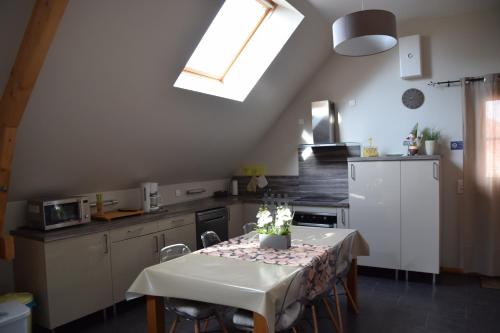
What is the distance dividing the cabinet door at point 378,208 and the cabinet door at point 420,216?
0.07 metres

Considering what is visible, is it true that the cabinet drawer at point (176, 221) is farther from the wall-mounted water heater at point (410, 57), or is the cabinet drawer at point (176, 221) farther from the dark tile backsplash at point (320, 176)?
the wall-mounted water heater at point (410, 57)

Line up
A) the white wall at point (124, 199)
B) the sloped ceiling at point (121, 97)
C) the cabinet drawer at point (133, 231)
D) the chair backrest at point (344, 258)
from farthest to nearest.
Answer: the cabinet drawer at point (133, 231) < the white wall at point (124, 199) < the chair backrest at point (344, 258) < the sloped ceiling at point (121, 97)

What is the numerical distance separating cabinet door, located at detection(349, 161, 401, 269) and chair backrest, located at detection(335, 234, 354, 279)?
1164 millimetres

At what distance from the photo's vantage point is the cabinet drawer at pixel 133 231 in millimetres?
3344

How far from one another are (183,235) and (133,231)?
68 centimetres

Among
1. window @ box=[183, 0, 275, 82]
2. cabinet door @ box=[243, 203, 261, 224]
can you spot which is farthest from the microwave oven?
cabinet door @ box=[243, 203, 261, 224]

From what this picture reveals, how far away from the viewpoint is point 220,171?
17.7 feet

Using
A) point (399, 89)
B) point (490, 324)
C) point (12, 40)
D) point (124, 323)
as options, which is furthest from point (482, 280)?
point (12, 40)

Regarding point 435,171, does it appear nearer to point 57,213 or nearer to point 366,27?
point 366,27

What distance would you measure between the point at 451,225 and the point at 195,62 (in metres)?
3.48

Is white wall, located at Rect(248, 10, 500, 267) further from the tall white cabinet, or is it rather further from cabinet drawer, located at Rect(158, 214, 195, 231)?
cabinet drawer, located at Rect(158, 214, 195, 231)

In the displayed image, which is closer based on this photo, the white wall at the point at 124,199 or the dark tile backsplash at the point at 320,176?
the white wall at the point at 124,199

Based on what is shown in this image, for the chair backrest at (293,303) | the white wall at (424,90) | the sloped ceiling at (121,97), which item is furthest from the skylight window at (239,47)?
the chair backrest at (293,303)

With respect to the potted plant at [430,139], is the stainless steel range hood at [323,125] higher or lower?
higher
